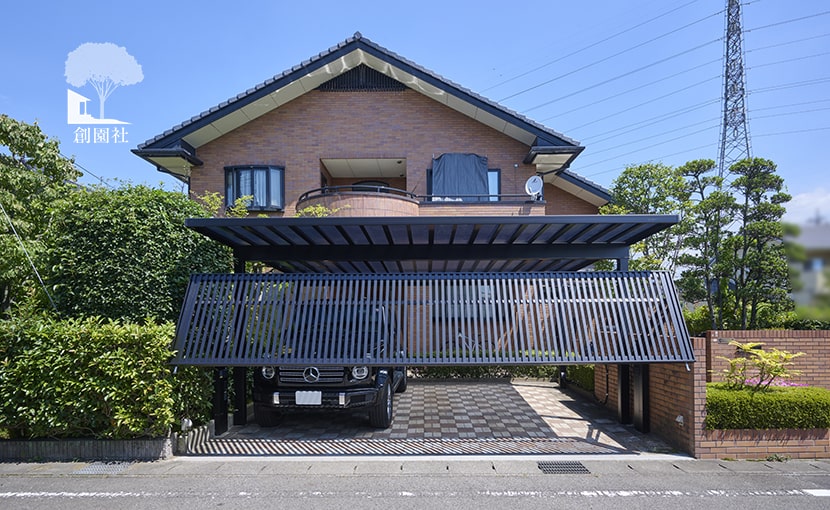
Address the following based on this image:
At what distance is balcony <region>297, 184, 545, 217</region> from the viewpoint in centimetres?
1134

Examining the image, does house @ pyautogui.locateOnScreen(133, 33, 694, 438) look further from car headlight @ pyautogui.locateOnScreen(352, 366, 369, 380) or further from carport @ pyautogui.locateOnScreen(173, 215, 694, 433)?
car headlight @ pyautogui.locateOnScreen(352, 366, 369, 380)

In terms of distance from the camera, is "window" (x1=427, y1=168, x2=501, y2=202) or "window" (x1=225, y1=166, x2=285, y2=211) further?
"window" (x1=427, y1=168, x2=501, y2=202)

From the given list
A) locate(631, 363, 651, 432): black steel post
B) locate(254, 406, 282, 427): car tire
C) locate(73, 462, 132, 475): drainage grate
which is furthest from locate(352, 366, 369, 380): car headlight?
locate(631, 363, 651, 432): black steel post

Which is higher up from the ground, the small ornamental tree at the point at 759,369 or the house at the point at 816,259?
the house at the point at 816,259

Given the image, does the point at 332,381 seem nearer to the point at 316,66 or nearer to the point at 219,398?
the point at 219,398

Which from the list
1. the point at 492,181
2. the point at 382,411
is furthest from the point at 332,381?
the point at 492,181

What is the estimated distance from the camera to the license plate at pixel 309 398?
21.2 ft

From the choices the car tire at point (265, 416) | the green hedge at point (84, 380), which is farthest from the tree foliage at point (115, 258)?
the car tire at point (265, 416)

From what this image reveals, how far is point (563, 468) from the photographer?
5.30 m

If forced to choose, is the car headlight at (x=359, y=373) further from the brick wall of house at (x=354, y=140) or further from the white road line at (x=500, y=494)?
the brick wall of house at (x=354, y=140)

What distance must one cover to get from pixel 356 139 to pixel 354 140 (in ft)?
0.21

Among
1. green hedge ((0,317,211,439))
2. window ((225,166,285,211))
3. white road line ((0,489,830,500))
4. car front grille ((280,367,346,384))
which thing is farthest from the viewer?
window ((225,166,285,211))

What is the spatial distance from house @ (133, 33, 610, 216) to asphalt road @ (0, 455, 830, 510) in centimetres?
801

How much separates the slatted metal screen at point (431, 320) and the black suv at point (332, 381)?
3cm
